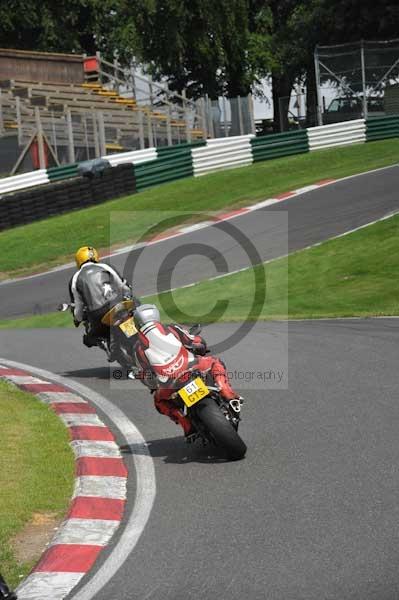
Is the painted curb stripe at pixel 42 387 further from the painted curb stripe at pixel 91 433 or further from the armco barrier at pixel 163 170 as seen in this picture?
the armco barrier at pixel 163 170

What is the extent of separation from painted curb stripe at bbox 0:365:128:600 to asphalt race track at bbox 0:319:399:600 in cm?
23

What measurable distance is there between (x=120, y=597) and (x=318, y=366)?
6.45 m

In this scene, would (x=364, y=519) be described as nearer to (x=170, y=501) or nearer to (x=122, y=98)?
(x=170, y=501)

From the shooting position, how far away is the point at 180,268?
21.4m

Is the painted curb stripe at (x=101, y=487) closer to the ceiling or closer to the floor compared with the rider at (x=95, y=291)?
closer to the floor

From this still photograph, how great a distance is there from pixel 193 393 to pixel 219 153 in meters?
26.1

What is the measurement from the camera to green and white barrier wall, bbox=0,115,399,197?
1138 inches

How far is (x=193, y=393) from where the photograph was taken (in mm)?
7918

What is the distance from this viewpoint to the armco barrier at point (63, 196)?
Result: 87.1ft

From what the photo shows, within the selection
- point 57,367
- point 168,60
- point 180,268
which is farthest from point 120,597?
point 168,60

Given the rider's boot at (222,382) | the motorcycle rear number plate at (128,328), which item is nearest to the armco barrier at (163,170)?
the motorcycle rear number plate at (128,328)

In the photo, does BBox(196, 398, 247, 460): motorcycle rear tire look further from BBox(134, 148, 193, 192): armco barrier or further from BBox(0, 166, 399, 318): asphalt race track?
BBox(134, 148, 193, 192): armco barrier

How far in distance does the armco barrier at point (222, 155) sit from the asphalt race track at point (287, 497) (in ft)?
69.9


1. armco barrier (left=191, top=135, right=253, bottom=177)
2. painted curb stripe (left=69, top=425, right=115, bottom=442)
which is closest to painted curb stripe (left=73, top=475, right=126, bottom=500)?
painted curb stripe (left=69, top=425, right=115, bottom=442)
